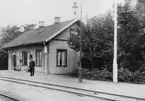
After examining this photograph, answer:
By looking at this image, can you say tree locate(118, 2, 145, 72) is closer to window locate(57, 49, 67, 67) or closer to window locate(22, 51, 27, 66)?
window locate(57, 49, 67, 67)

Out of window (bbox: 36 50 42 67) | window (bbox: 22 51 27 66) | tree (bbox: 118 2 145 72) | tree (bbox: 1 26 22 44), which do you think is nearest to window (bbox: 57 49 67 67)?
window (bbox: 36 50 42 67)

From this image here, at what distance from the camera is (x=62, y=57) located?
2539 cm

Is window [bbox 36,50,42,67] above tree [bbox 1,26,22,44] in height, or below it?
below

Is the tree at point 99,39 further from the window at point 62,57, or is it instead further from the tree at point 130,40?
the window at point 62,57

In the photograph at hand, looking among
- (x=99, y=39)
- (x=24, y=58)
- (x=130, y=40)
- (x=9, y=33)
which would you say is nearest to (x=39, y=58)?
(x=24, y=58)

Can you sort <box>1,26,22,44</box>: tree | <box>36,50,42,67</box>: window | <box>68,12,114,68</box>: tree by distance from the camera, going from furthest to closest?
<box>1,26,22,44</box>: tree < <box>36,50,42,67</box>: window < <box>68,12,114,68</box>: tree

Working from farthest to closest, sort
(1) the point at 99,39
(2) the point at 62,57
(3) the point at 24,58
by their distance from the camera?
1. (3) the point at 24,58
2. (2) the point at 62,57
3. (1) the point at 99,39

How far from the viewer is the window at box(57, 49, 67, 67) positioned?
82.2 feet

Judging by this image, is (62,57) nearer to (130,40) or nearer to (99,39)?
(99,39)

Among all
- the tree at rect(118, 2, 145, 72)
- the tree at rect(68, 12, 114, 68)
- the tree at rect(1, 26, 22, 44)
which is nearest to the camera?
the tree at rect(118, 2, 145, 72)

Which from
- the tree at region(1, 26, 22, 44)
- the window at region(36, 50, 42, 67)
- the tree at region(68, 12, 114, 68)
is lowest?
the window at region(36, 50, 42, 67)

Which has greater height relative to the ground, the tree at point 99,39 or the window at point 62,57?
the tree at point 99,39

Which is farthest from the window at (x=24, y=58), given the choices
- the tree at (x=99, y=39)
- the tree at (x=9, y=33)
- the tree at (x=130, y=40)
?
the tree at (x=9, y=33)

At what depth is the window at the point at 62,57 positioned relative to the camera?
82.2ft
